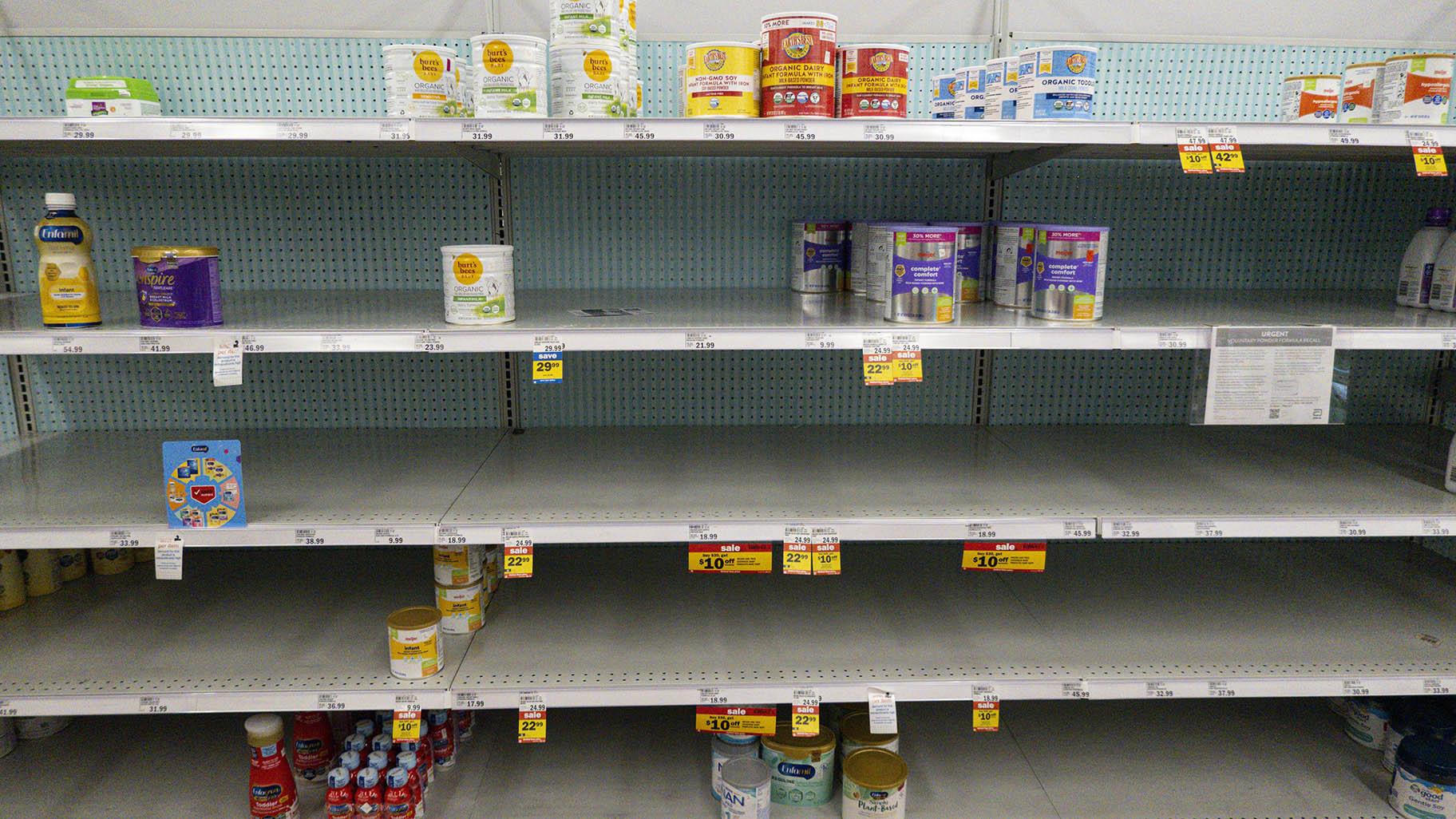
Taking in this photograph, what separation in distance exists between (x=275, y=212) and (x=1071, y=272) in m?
1.91

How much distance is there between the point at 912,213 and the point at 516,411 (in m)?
1.17

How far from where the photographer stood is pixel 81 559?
218 cm

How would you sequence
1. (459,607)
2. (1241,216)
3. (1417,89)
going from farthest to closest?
(1241,216)
(459,607)
(1417,89)

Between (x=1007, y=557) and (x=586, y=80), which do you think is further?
(x=1007, y=557)

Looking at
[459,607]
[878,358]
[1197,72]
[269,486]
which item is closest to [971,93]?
[878,358]

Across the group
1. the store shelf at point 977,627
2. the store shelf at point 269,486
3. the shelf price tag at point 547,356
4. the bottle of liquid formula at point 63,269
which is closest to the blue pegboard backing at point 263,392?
the store shelf at point 269,486

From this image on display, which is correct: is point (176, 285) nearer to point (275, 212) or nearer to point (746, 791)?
point (275, 212)

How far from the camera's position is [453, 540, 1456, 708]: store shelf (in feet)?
5.79

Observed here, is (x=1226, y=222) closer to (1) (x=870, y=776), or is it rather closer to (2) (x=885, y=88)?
(2) (x=885, y=88)

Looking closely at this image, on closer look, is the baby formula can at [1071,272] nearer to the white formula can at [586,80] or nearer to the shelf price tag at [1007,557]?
the shelf price tag at [1007,557]

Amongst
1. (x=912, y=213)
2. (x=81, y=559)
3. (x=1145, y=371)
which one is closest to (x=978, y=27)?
(x=912, y=213)

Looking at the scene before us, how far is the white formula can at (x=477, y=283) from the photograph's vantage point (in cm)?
164

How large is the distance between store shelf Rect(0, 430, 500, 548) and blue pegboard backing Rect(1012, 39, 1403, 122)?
1855 millimetres

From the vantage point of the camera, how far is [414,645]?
1.71m
